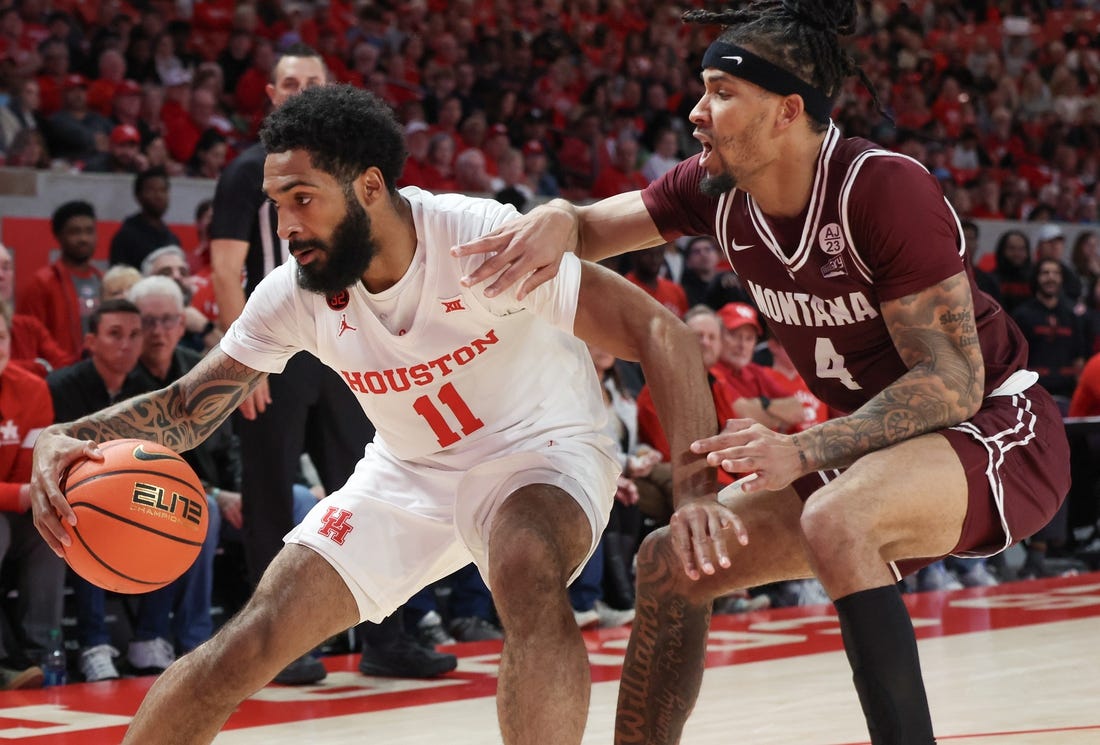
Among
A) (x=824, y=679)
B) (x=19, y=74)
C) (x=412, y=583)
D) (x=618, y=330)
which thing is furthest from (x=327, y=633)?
(x=19, y=74)

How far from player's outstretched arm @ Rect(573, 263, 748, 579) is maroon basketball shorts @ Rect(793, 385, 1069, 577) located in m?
0.47

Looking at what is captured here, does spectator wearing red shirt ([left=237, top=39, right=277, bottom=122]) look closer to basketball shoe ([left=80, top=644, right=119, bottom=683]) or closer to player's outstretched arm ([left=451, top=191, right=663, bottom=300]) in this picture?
basketball shoe ([left=80, top=644, right=119, bottom=683])

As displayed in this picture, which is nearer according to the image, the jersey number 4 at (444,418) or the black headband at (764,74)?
the black headband at (764,74)

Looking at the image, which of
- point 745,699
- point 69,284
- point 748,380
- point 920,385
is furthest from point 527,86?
point 920,385

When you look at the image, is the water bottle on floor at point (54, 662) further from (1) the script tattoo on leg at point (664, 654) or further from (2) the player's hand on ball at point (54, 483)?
(1) the script tattoo on leg at point (664, 654)

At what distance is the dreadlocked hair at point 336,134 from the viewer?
358 cm

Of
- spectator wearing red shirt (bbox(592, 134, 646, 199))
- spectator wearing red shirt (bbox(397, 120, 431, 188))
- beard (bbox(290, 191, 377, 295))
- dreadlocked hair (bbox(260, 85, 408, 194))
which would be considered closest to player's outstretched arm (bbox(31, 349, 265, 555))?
beard (bbox(290, 191, 377, 295))

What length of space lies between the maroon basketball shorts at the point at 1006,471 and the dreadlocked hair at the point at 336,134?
137 cm

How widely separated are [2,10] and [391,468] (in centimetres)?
896

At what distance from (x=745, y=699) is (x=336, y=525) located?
2255 mm

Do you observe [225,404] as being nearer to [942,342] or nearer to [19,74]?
[942,342]

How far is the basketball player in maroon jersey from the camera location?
3115 mm

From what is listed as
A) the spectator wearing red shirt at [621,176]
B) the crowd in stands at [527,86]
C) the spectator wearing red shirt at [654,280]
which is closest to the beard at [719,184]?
the crowd in stands at [527,86]

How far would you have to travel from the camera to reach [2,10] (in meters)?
11.3
